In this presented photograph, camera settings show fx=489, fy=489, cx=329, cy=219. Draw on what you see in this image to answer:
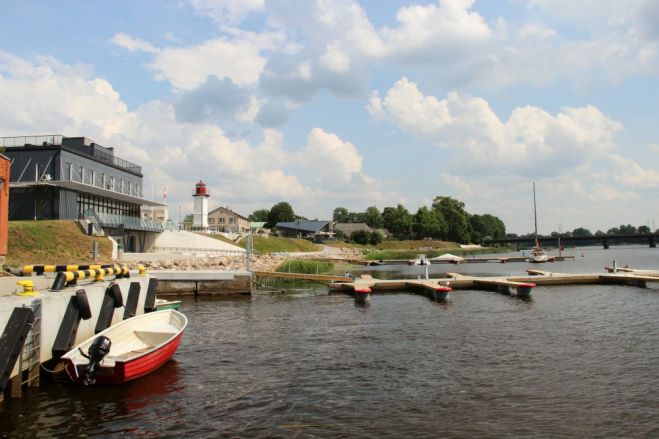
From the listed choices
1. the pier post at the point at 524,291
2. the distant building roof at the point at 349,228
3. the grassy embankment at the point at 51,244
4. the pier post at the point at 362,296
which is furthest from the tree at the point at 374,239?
the pier post at the point at 362,296

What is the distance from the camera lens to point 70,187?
179 feet

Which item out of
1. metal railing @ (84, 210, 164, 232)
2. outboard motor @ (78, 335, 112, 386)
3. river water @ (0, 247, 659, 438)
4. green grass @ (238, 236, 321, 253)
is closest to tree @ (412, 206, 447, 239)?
green grass @ (238, 236, 321, 253)

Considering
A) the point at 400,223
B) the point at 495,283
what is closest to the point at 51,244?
the point at 495,283

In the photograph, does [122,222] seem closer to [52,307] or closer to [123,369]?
[52,307]

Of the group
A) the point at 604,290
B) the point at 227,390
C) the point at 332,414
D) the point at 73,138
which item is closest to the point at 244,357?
the point at 227,390

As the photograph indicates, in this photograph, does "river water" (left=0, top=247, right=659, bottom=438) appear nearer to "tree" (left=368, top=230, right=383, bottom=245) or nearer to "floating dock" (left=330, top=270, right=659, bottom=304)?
"floating dock" (left=330, top=270, right=659, bottom=304)

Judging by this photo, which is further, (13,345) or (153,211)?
(153,211)

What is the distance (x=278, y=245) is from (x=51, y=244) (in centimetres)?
6566

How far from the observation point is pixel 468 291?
1720 inches

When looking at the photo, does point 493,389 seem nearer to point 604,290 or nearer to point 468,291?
point 468,291

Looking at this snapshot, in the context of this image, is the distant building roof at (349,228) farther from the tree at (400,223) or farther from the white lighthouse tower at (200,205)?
the white lighthouse tower at (200,205)

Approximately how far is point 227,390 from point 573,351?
44.7ft

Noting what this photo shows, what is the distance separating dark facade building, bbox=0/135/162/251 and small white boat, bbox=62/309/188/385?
134 ft

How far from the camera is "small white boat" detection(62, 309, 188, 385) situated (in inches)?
561
